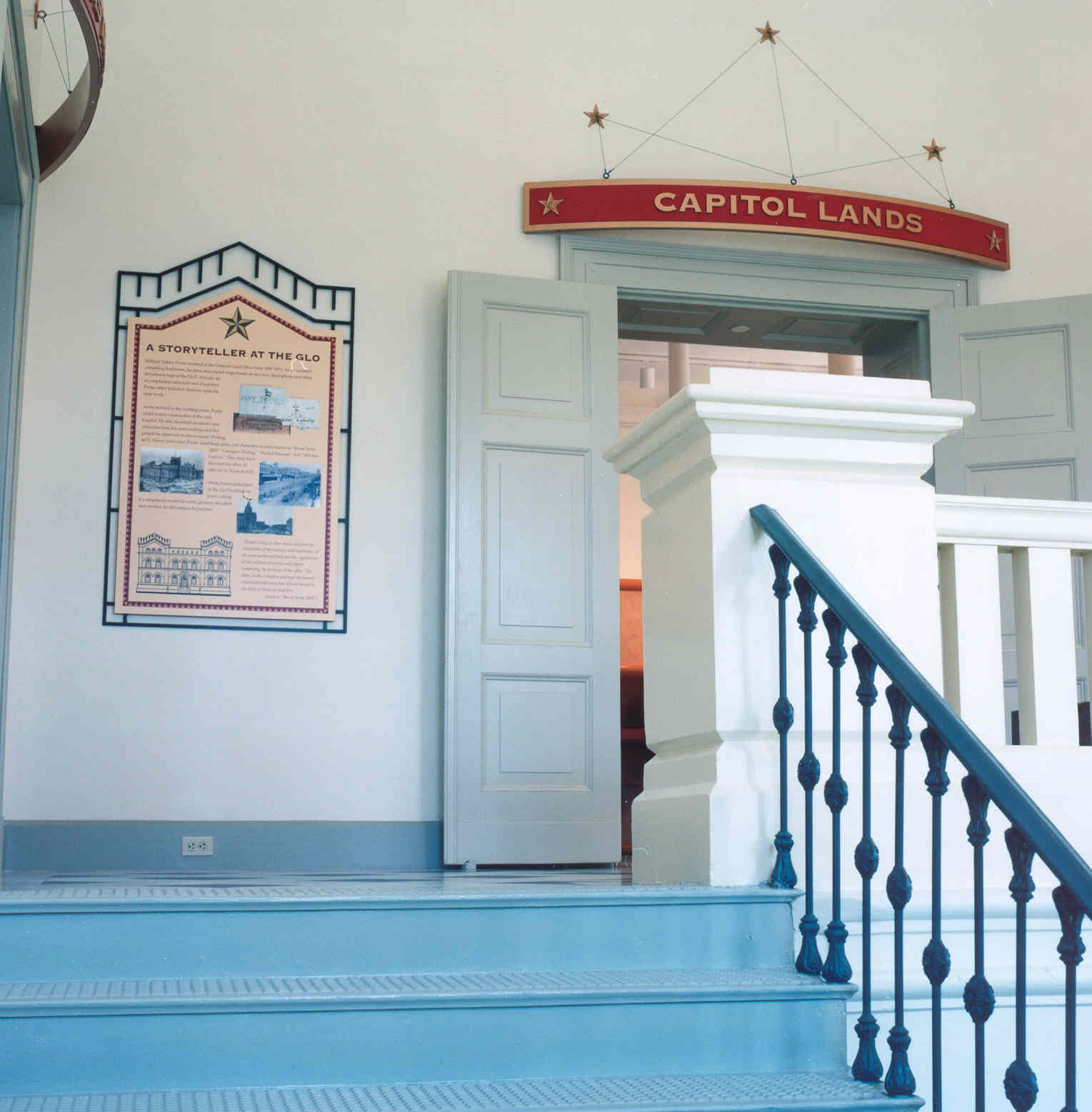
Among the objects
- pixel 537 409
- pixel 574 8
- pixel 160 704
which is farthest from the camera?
pixel 574 8

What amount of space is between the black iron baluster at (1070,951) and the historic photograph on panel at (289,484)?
3745 mm

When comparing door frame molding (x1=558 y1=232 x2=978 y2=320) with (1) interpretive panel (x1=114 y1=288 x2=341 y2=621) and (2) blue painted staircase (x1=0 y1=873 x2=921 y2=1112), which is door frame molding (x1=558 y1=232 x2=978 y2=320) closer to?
(1) interpretive panel (x1=114 y1=288 x2=341 y2=621)

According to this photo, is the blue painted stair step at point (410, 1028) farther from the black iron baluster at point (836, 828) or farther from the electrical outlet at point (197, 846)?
the electrical outlet at point (197, 846)

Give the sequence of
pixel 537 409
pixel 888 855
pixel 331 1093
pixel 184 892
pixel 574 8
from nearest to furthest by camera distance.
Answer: pixel 331 1093
pixel 184 892
pixel 888 855
pixel 537 409
pixel 574 8

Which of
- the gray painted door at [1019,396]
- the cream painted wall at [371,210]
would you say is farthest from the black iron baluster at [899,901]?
the gray painted door at [1019,396]

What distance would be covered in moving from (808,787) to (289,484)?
3.07 metres

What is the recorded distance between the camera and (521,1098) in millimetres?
1998

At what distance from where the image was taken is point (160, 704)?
4867 mm

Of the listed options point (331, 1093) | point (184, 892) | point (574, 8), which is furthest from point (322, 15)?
point (331, 1093)

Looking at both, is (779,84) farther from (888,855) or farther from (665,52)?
(888,855)

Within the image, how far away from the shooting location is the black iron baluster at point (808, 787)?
2.40m

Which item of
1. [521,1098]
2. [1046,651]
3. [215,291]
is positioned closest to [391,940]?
[521,1098]

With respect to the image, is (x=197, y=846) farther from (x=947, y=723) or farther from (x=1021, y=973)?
(x=1021, y=973)

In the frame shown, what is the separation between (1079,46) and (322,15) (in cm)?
327
